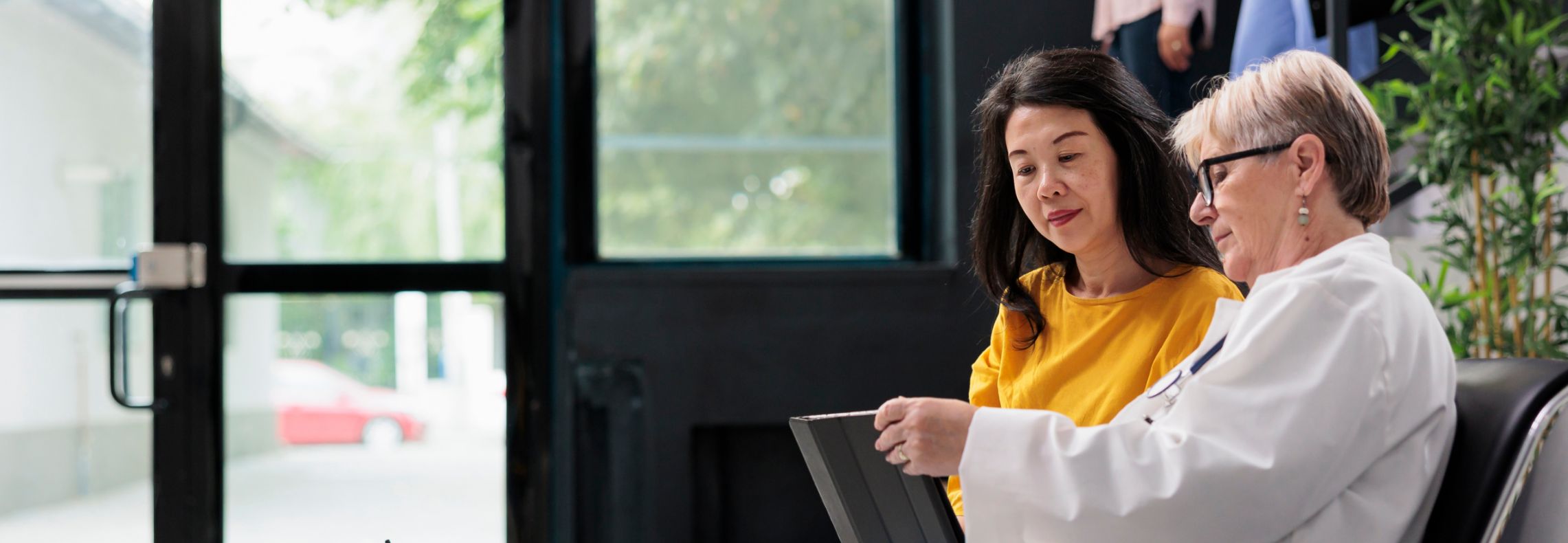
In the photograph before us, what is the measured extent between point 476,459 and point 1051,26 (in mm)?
1770

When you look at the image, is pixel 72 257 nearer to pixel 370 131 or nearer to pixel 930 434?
pixel 370 131

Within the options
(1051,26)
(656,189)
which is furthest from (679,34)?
(1051,26)

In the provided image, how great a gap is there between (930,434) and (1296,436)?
0.33 m

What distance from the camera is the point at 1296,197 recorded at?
1.10 metres

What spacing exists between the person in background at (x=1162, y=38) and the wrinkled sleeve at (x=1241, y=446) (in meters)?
1.70

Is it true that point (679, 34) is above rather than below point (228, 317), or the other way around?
above

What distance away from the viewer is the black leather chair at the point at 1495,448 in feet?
3.16

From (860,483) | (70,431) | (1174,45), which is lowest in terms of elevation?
(70,431)

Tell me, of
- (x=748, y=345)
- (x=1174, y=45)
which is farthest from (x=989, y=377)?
(x=1174, y=45)

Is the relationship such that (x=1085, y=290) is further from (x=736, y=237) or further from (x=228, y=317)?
(x=228, y=317)

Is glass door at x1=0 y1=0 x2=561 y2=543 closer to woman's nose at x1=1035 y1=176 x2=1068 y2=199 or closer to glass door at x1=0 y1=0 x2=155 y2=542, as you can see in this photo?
glass door at x1=0 y1=0 x2=155 y2=542

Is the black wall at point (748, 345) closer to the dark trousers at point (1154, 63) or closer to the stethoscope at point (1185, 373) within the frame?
the dark trousers at point (1154, 63)

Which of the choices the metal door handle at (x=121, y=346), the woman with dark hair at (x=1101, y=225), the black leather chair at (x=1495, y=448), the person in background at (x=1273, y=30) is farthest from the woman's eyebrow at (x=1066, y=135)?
the metal door handle at (x=121, y=346)

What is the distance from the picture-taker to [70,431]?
2.89 meters
